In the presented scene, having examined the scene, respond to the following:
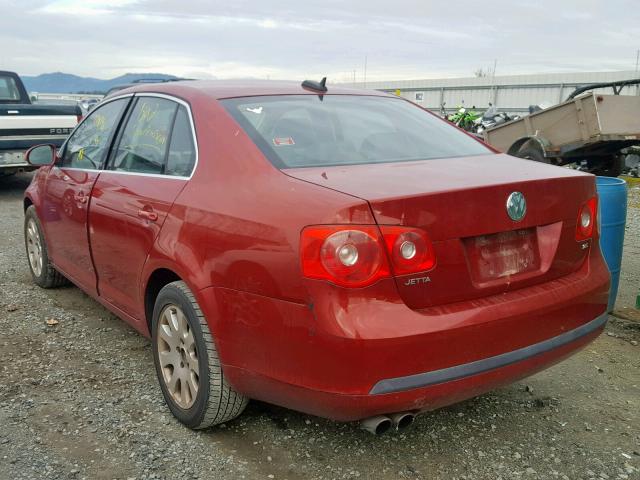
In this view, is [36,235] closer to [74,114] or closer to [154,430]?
[154,430]

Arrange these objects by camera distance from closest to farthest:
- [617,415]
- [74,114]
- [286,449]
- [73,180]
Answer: [286,449]
[617,415]
[73,180]
[74,114]

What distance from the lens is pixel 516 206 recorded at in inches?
98.9

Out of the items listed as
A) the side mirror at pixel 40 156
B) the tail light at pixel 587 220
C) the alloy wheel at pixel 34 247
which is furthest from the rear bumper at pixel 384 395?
the alloy wheel at pixel 34 247

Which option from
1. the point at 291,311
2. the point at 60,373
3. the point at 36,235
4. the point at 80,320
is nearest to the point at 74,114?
the point at 36,235

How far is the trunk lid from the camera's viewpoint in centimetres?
232

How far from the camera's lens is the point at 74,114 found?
10523 millimetres

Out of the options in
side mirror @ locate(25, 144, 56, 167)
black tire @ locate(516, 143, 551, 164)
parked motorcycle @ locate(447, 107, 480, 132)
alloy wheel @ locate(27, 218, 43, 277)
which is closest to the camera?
side mirror @ locate(25, 144, 56, 167)

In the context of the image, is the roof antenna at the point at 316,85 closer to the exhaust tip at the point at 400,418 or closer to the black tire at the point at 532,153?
the exhaust tip at the point at 400,418

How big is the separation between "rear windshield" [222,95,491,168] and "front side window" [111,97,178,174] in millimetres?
458

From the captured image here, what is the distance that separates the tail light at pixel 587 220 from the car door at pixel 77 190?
2.74m

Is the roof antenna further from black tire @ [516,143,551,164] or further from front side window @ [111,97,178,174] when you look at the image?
black tire @ [516,143,551,164]

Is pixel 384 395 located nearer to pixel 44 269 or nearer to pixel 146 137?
pixel 146 137

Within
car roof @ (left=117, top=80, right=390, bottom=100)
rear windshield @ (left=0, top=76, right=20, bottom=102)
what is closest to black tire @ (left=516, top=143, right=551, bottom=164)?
car roof @ (left=117, top=80, right=390, bottom=100)

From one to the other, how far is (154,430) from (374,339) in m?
1.42
